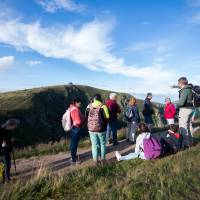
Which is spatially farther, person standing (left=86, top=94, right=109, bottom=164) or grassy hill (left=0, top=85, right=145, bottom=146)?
grassy hill (left=0, top=85, right=145, bottom=146)

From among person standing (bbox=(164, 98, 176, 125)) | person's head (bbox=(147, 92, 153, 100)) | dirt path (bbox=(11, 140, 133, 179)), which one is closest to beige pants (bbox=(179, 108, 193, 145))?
dirt path (bbox=(11, 140, 133, 179))

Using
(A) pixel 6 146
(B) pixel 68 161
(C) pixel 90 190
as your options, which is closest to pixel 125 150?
(B) pixel 68 161

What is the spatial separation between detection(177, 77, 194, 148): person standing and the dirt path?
217 cm

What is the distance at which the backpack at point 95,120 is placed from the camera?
10.6 metres

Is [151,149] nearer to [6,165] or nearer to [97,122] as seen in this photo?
[97,122]

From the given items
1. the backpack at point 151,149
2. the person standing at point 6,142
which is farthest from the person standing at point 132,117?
the person standing at point 6,142

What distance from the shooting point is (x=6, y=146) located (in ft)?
30.1

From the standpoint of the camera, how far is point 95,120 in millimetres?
10609

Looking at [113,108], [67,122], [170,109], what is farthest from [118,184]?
[170,109]

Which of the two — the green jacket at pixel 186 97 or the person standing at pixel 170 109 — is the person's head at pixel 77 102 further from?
the person standing at pixel 170 109

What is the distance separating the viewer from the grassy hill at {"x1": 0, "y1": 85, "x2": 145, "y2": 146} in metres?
100

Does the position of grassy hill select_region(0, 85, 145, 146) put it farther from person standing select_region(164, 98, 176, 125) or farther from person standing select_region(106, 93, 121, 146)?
person standing select_region(106, 93, 121, 146)

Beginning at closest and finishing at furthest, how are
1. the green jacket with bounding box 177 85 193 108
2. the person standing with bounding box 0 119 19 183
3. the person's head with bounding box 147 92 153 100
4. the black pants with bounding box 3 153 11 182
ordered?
1. the black pants with bounding box 3 153 11 182
2. the person standing with bounding box 0 119 19 183
3. the green jacket with bounding box 177 85 193 108
4. the person's head with bounding box 147 92 153 100

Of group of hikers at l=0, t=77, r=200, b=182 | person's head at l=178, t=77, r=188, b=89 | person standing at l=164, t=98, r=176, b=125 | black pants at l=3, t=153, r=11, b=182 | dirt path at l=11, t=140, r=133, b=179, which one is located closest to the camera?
black pants at l=3, t=153, r=11, b=182
